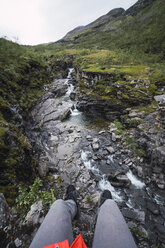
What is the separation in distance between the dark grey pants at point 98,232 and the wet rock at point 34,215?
130cm

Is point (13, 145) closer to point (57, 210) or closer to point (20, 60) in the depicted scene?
point (57, 210)

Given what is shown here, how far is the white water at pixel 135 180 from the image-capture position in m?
6.70

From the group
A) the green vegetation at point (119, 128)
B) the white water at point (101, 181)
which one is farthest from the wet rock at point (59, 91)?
the white water at point (101, 181)

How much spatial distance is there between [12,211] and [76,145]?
7.56 metres

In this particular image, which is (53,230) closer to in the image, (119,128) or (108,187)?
(108,187)

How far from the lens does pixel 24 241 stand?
273cm

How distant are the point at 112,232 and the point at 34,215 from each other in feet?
8.12

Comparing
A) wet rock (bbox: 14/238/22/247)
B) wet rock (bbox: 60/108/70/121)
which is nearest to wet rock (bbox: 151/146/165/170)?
wet rock (bbox: 14/238/22/247)

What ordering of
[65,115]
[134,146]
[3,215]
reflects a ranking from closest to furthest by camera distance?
[3,215]
[134,146]
[65,115]

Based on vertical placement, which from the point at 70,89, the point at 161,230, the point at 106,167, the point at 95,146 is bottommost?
the point at 161,230

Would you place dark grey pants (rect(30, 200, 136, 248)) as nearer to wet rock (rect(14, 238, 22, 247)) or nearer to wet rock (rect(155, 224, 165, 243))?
wet rock (rect(14, 238, 22, 247))

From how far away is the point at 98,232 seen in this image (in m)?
2.14

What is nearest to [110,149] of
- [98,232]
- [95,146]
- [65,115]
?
[95,146]

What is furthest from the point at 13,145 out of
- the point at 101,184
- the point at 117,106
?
the point at 117,106
